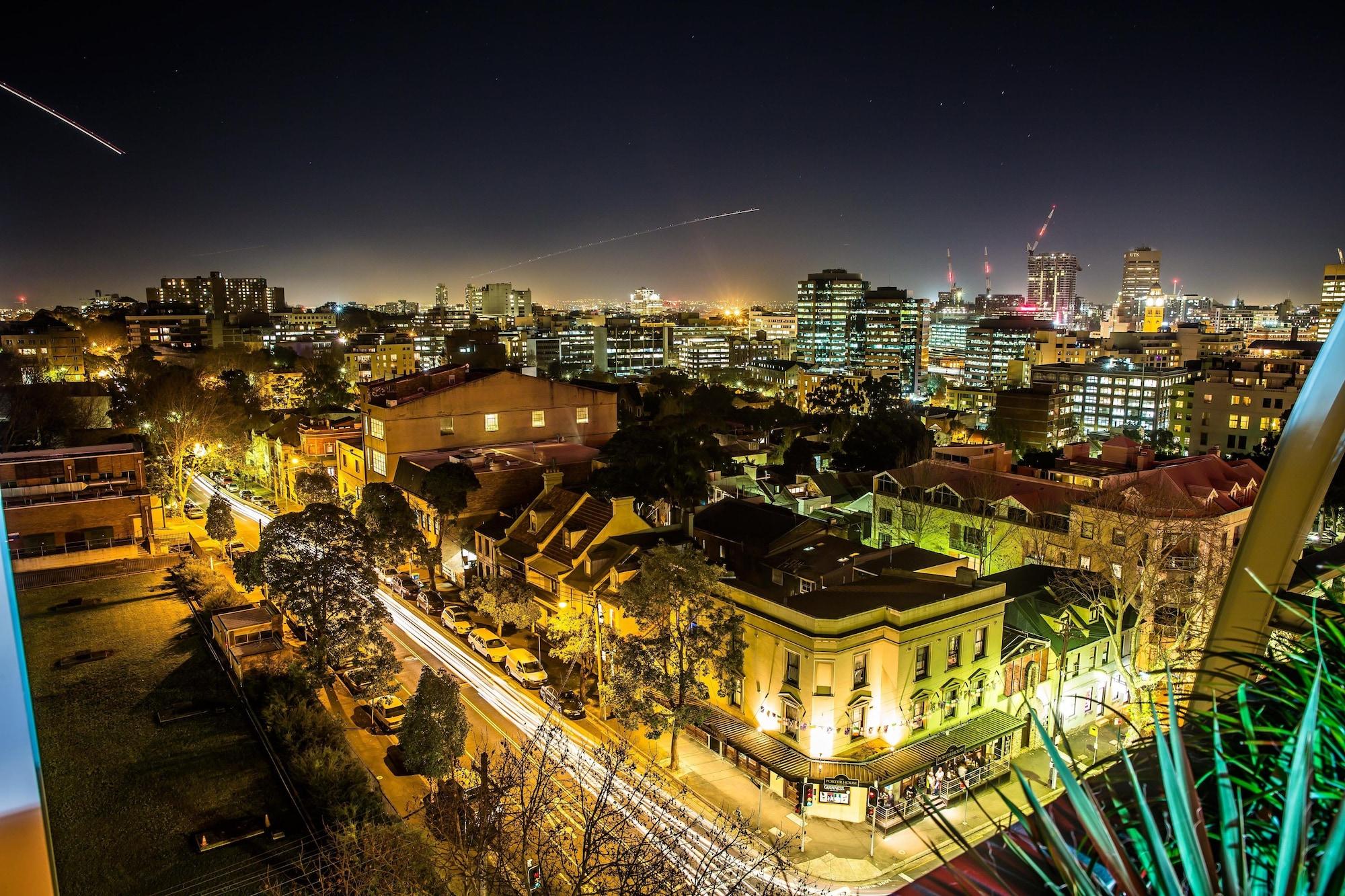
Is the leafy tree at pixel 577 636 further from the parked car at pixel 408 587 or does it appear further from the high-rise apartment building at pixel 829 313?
the high-rise apartment building at pixel 829 313

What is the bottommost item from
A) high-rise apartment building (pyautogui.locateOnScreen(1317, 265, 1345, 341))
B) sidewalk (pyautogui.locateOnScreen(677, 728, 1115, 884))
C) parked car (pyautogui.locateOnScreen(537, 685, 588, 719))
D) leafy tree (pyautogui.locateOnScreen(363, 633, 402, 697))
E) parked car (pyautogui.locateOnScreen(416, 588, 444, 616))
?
sidewalk (pyautogui.locateOnScreen(677, 728, 1115, 884))

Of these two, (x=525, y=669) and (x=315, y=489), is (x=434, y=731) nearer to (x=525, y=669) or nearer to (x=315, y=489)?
(x=525, y=669)

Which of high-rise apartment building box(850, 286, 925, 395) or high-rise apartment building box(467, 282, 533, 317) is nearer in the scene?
high-rise apartment building box(850, 286, 925, 395)

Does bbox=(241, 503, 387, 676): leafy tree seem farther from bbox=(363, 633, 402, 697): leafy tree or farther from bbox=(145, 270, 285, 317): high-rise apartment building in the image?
bbox=(145, 270, 285, 317): high-rise apartment building

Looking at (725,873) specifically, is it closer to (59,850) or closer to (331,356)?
(59,850)

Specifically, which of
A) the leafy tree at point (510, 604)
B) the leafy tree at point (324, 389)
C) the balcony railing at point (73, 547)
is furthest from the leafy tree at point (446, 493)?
the leafy tree at point (324, 389)

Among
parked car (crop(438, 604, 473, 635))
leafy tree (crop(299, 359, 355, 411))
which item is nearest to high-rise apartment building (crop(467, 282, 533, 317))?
leafy tree (crop(299, 359, 355, 411))
